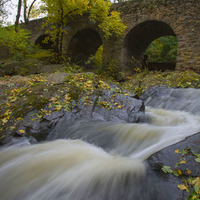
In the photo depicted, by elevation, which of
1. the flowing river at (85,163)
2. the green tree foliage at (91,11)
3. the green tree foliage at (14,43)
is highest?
the green tree foliage at (91,11)

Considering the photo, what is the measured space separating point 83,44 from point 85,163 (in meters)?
11.1

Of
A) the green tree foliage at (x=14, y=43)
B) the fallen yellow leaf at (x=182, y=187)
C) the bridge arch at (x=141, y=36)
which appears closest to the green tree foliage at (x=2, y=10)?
the green tree foliage at (x=14, y=43)

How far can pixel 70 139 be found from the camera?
2.78m

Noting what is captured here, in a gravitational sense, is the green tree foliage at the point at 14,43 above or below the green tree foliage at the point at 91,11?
below

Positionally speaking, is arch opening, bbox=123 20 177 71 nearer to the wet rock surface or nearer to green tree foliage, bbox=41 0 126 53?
green tree foliage, bbox=41 0 126 53

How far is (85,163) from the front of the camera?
77.9 inches

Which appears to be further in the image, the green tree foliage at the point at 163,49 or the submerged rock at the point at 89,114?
the green tree foliage at the point at 163,49

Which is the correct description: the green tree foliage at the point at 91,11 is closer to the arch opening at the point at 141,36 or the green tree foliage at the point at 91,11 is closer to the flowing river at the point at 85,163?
the arch opening at the point at 141,36

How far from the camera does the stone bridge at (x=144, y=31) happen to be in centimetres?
723

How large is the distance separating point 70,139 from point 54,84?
5.80 feet

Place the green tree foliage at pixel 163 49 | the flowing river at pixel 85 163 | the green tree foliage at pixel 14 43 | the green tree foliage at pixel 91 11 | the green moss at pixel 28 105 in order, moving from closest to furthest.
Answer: the flowing river at pixel 85 163 < the green moss at pixel 28 105 < the green tree foliage at pixel 91 11 < the green tree foliage at pixel 14 43 < the green tree foliage at pixel 163 49

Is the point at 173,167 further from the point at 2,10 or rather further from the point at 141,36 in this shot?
the point at 2,10

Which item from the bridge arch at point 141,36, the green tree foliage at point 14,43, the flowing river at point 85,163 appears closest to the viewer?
the flowing river at point 85,163

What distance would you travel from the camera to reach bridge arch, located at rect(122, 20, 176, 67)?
8328 millimetres
